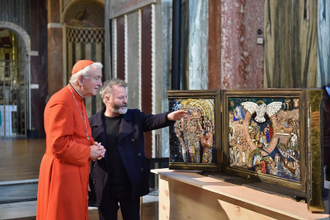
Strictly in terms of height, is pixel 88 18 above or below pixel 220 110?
above

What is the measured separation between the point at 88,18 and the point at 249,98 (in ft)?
41.6

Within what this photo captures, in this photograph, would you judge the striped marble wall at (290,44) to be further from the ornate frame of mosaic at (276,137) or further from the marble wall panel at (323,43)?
the ornate frame of mosaic at (276,137)

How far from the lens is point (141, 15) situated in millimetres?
6730

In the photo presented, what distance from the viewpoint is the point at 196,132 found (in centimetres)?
354

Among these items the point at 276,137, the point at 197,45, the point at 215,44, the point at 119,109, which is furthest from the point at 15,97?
the point at 276,137

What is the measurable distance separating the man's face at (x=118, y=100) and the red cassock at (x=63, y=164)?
366mm

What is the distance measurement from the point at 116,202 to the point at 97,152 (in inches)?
19.5

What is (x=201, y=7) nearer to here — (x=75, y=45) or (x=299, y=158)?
(x=299, y=158)

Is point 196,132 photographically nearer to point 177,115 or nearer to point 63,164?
point 177,115

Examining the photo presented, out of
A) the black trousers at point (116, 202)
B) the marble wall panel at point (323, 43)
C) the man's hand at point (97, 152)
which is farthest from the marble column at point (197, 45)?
the man's hand at point (97, 152)

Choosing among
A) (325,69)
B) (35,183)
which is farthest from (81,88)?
→ (35,183)

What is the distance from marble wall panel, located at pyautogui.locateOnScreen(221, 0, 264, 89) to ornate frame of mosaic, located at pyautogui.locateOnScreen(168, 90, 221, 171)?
1158mm

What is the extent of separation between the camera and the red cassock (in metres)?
3.22

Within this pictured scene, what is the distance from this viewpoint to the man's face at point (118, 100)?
3639mm
